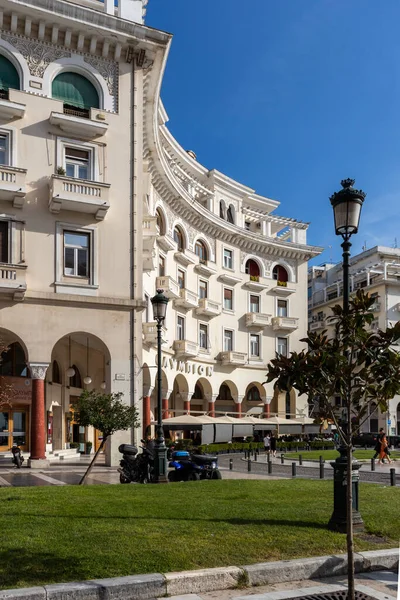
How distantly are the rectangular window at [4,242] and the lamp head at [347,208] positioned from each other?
16683 millimetres

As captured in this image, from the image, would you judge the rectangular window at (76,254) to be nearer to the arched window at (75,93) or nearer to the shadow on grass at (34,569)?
the arched window at (75,93)

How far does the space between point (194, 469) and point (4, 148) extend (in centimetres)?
1460

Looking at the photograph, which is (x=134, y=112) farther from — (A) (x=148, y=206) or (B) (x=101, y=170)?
(A) (x=148, y=206)

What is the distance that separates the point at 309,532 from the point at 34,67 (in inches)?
857

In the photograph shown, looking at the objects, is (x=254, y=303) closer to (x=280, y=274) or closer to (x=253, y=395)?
(x=280, y=274)

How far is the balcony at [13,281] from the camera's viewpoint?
2298cm

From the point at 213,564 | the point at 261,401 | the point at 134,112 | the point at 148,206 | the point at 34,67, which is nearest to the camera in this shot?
the point at 213,564

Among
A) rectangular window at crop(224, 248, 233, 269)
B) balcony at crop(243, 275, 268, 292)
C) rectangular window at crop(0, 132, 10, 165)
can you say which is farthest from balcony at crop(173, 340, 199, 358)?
rectangular window at crop(0, 132, 10, 165)

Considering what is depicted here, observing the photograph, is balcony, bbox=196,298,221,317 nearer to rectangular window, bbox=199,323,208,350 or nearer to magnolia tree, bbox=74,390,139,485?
rectangular window, bbox=199,323,208,350

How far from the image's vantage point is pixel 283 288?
52.5 meters

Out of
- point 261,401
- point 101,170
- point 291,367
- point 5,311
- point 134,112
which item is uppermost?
point 134,112

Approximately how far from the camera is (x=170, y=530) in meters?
8.95

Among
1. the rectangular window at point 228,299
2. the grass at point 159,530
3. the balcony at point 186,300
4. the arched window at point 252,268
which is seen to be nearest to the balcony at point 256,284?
the arched window at point 252,268

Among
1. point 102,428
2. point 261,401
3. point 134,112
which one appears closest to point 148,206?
point 134,112
